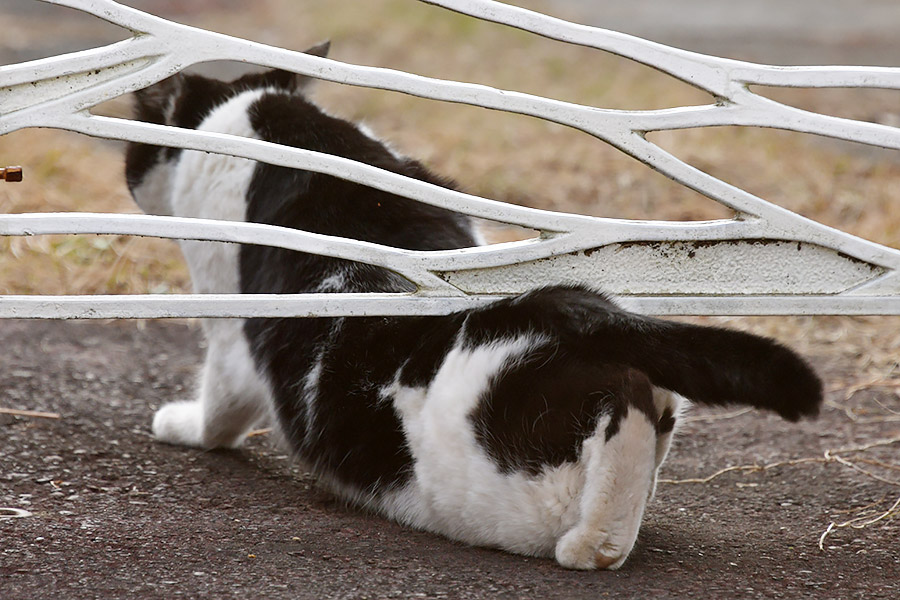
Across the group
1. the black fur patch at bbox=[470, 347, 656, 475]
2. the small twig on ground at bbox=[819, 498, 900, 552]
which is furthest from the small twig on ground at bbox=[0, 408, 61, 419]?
the small twig on ground at bbox=[819, 498, 900, 552]

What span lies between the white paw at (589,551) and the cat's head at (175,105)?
1.41 metres

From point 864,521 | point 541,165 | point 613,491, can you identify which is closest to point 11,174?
point 613,491

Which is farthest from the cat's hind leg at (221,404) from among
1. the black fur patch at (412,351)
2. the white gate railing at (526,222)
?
the white gate railing at (526,222)

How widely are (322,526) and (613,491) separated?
1.87 feet

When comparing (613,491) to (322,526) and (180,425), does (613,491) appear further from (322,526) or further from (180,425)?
(180,425)

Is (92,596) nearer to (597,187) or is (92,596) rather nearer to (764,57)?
(597,187)

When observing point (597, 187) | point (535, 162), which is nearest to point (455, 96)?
point (597, 187)

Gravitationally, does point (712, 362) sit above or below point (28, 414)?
above

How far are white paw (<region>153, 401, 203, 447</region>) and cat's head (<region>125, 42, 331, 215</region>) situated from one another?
1.74ft

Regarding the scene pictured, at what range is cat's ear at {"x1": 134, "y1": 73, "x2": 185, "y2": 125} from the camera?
2.68 meters

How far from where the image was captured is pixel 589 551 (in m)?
1.67

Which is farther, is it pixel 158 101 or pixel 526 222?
pixel 158 101

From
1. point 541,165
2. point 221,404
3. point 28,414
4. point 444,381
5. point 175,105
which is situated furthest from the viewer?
point 541,165

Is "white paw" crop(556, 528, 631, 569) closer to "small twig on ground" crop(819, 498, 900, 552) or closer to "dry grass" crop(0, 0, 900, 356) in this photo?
"small twig on ground" crop(819, 498, 900, 552)
